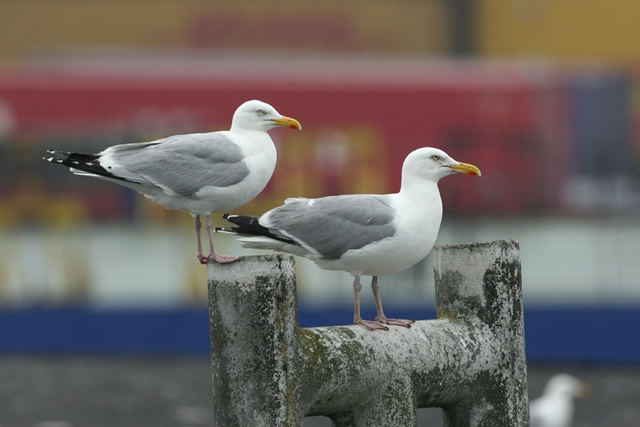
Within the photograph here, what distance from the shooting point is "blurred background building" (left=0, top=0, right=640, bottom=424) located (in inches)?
625

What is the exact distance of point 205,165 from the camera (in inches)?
193

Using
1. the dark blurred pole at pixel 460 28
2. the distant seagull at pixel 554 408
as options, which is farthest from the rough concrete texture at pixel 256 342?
the dark blurred pole at pixel 460 28

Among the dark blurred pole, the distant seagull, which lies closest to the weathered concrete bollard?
the distant seagull

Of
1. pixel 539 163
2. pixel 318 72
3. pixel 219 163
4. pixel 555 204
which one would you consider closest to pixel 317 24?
pixel 318 72

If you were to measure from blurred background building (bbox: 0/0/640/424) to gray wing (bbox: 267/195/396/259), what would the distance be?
963 centimetres

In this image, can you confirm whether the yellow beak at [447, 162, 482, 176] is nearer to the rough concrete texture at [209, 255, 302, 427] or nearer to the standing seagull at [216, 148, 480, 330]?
the standing seagull at [216, 148, 480, 330]

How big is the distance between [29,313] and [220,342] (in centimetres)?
1279

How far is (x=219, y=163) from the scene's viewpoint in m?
4.91

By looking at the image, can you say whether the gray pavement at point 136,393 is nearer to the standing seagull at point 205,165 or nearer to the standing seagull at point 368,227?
the standing seagull at point 205,165

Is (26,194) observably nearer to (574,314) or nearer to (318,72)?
(574,314)

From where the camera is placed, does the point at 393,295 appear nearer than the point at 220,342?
No

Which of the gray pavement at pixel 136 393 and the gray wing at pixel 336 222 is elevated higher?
the gray wing at pixel 336 222

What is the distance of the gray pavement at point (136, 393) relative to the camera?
14.6m

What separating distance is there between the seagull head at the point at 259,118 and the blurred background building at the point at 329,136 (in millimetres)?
9509
